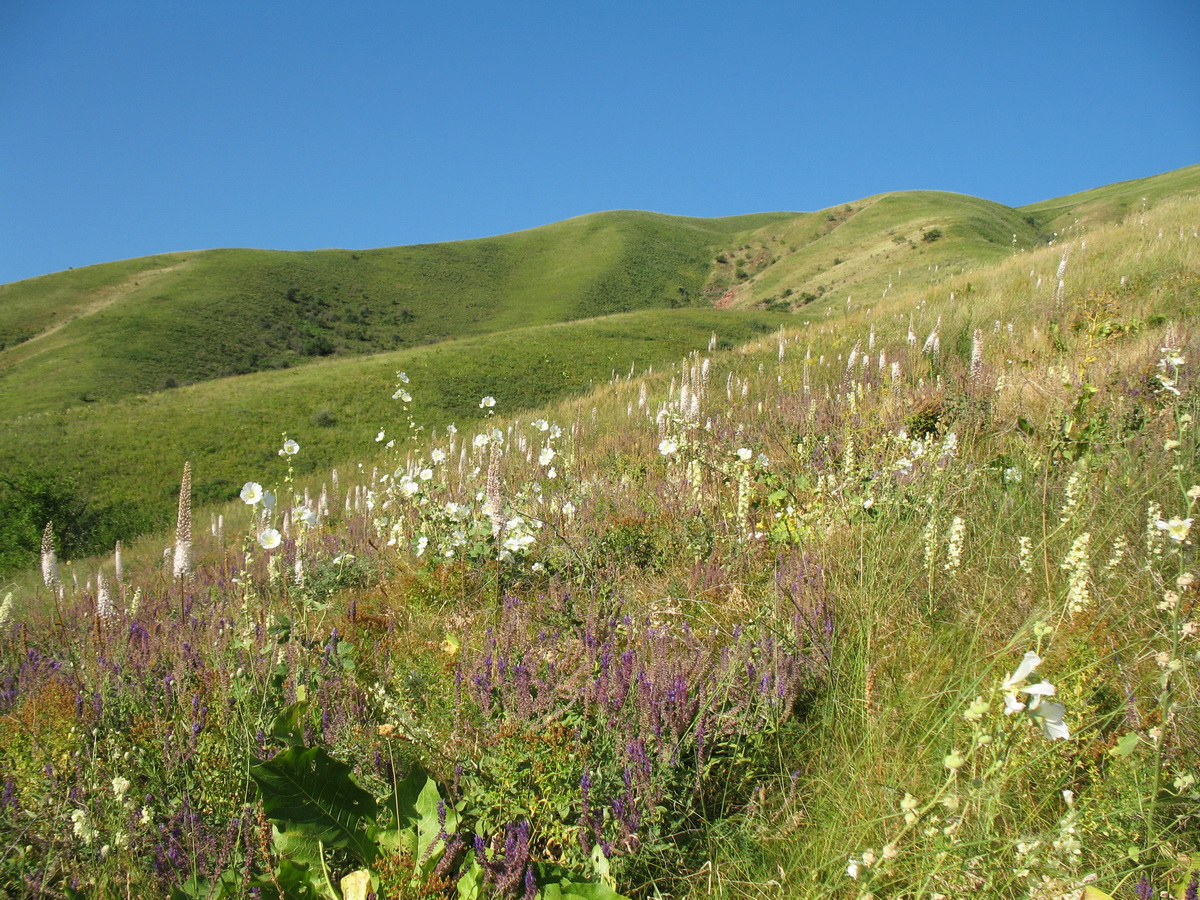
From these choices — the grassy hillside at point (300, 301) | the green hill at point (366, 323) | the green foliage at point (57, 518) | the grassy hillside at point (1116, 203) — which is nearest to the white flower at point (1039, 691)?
the green hill at point (366, 323)

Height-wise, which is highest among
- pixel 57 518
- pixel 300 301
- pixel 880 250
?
pixel 300 301

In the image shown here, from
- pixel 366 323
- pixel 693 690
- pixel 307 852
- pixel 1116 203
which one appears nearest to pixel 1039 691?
pixel 693 690

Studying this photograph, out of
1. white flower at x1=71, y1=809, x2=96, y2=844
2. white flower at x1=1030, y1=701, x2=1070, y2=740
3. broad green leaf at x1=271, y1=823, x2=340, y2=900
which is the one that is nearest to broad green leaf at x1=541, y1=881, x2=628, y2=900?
broad green leaf at x1=271, y1=823, x2=340, y2=900

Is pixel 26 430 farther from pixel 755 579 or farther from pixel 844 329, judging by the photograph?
pixel 755 579

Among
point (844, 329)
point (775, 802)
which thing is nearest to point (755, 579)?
point (775, 802)

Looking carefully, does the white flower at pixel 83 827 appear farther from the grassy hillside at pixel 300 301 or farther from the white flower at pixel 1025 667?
the grassy hillside at pixel 300 301

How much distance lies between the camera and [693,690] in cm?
209

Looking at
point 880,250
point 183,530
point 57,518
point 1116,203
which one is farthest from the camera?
point 1116,203

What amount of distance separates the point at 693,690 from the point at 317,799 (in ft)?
3.69

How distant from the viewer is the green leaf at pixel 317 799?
1.59 meters

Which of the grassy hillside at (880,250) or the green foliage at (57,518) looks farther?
the grassy hillside at (880,250)

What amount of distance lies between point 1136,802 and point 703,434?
454 centimetres

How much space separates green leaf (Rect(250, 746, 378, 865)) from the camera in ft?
5.23

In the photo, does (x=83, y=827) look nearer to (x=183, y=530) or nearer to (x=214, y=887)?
(x=214, y=887)
